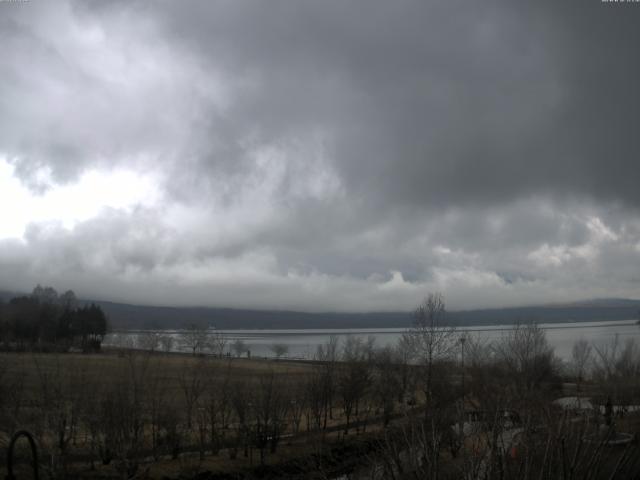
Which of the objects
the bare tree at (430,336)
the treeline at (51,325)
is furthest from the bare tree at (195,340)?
the bare tree at (430,336)

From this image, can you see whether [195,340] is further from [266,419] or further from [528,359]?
[266,419]

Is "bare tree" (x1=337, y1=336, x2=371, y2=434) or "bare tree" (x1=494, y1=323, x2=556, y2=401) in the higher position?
"bare tree" (x1=494, y1=323, x2=556, y2=401)

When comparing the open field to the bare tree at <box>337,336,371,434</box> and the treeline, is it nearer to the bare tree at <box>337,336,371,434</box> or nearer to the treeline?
the bare tree at <box>337,336,371,434</box>

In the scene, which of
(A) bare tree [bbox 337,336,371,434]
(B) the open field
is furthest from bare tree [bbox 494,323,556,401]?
(A) bare tree [bbox 337,336,371,434]

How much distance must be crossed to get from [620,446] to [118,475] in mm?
28983

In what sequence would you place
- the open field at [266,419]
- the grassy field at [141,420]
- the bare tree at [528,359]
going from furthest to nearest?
Answer: the bare tree at [528,359]
the grassy field at [141,420]
the open field at [266,419]

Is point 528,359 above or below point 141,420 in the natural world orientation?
above

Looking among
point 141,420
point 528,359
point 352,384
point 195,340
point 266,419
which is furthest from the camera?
point 195,340

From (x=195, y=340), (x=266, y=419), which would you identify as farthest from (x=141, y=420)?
(x=195, y=340)

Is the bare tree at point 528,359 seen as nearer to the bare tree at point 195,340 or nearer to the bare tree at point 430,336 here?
the bare tree at point 430,336

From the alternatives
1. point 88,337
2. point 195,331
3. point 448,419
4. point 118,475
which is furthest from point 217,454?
point 195,331

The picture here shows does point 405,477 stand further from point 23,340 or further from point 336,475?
point 23,340

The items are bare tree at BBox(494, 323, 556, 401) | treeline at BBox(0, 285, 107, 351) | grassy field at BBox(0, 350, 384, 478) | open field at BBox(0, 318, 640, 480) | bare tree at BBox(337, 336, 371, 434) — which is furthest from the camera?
treeline at BBox(0, 285, 107, 351)

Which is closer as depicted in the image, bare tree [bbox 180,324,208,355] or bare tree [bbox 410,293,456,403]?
bare tree [bbox 410,293,456,403]
